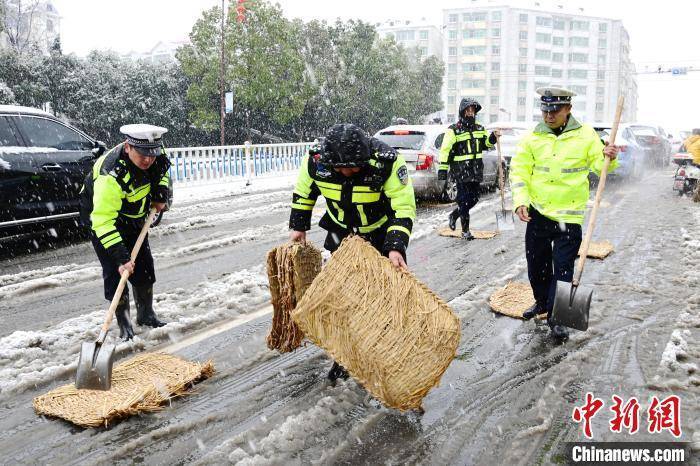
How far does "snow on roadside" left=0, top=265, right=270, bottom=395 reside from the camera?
4.01 meters

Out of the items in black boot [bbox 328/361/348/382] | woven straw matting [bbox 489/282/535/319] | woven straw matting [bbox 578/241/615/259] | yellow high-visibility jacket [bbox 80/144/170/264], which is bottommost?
black boot [bbox 328/361/348/382]

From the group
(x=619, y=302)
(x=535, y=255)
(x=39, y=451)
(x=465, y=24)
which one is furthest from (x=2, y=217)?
(x=465, y=24)

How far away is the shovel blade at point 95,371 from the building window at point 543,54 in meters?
96.3

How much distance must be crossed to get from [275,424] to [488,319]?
2428mm

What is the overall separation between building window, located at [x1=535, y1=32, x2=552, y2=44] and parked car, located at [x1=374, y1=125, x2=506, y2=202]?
87.7 m

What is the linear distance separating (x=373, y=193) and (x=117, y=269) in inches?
79.7

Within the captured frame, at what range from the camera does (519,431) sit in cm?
324

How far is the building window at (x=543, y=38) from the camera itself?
90.7 metres

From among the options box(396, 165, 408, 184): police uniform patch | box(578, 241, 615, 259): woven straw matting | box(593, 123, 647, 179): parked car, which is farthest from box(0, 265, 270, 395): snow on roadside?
box(593, 123, 647, 179): parked car

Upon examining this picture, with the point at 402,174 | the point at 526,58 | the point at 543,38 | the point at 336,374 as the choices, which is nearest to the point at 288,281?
the point at 336,374

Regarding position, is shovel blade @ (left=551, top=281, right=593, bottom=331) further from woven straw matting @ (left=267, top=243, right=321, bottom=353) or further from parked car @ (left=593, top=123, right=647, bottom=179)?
parked car @ (left=593, top=123, right=647, bottom=179)

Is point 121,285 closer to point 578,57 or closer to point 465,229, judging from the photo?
point 465,229

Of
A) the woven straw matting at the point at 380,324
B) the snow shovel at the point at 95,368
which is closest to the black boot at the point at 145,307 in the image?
the snow shovel at the point at 95,368

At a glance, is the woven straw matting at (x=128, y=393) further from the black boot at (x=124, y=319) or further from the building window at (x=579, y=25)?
the building window at (x=579, y=25)
